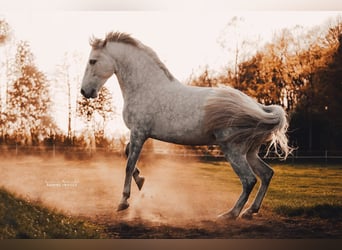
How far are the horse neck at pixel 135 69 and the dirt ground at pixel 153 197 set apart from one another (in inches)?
29.7

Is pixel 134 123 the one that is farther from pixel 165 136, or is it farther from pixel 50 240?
pixel 50 240

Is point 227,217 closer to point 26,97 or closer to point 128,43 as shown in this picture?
point 128,43

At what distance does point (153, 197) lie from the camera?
15.6ft

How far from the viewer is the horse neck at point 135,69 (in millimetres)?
4633

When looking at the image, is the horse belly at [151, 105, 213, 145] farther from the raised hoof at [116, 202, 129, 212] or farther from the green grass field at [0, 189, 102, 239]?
the green grass field at [0, 189, 102, 239]

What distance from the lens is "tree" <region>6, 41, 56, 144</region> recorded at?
4.81m

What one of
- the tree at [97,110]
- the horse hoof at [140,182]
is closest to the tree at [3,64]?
the tree at [97,110]

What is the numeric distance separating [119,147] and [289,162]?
1.65m

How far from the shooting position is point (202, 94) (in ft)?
15.0

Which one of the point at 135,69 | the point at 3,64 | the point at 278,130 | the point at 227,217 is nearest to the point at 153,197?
the point at 227,217

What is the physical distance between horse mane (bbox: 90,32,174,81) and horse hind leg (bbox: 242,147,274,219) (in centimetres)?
104

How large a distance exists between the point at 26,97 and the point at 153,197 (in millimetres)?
1560

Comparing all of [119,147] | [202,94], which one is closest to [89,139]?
[119,147]

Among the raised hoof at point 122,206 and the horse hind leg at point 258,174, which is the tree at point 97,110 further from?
the horse hind leg at point 258,174
